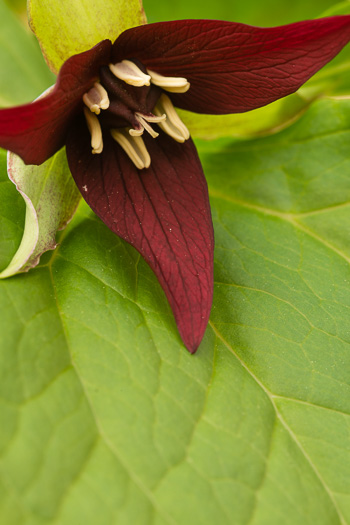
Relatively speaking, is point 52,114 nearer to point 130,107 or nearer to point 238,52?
point 130,107

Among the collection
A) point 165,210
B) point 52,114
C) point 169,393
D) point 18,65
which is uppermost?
point 52,114

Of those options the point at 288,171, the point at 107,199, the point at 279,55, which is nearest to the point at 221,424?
the point at 107,199

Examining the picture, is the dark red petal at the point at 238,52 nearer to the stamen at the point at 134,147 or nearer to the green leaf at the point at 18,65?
the stamen at the point at 134,147

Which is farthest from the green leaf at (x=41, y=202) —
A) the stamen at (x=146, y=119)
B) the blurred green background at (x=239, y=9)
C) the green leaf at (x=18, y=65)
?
the blurred green background at (x=239, y=9)

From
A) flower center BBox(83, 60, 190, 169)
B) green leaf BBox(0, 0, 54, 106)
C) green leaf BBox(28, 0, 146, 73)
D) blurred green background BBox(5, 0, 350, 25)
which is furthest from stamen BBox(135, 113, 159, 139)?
blurred green background BBox(5, 0, 350, 25)

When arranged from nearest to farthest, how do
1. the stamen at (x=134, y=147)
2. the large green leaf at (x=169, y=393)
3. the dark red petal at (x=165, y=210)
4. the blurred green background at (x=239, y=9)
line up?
the large green leaf at (x=169, y=393) < the dark red petal at (x=165, y=210) < the stamen at (x=134, y=147) < the blurred green background at (x=239, y=9)

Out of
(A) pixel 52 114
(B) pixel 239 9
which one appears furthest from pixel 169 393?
(B) pixel 239 9
